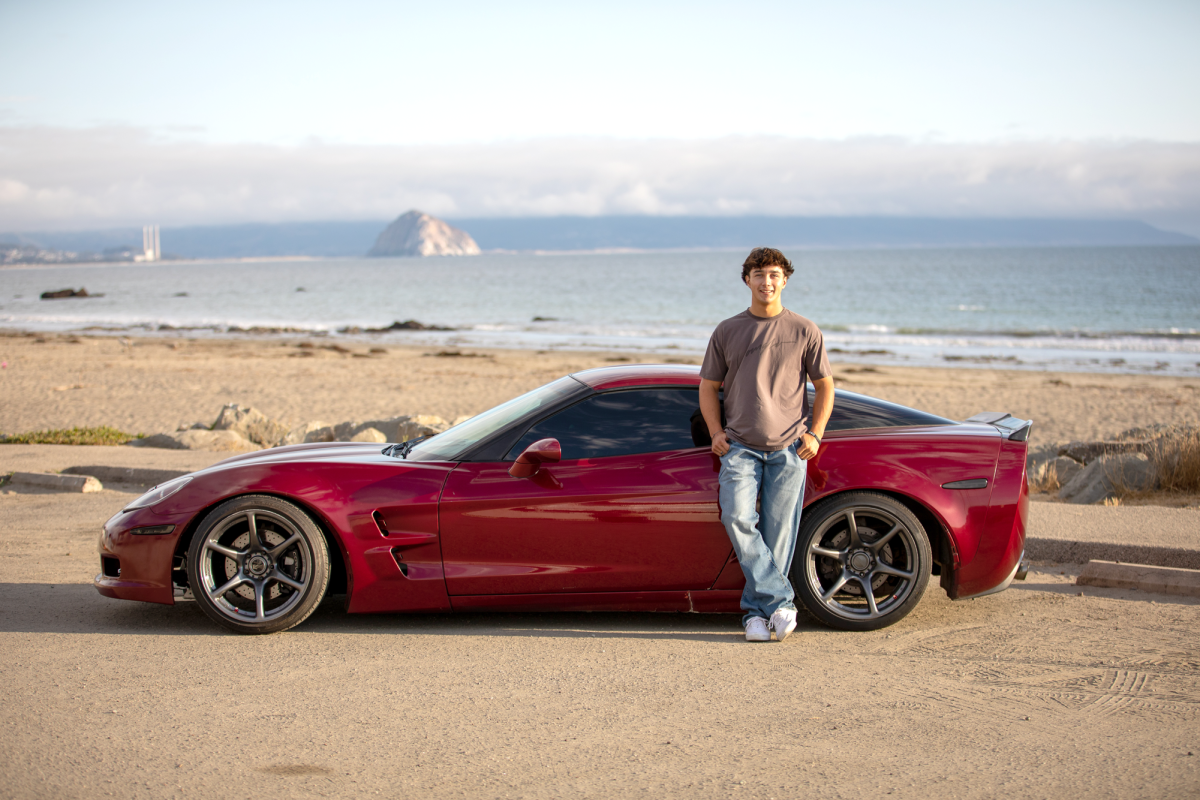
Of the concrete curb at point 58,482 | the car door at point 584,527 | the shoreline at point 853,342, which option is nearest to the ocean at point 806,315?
the shoreline at point 853,342

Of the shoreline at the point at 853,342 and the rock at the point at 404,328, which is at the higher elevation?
the rock at the point at 404,328

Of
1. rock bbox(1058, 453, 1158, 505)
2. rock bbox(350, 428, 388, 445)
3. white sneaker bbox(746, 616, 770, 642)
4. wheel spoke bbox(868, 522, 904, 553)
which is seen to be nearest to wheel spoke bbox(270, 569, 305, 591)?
white sneaker bbox(746, 616, 770, 642)

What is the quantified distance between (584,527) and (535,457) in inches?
17.3

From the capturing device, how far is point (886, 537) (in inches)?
192

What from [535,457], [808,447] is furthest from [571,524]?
[808,447]

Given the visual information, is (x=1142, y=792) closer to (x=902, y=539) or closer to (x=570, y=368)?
Answer: (x=902, y=539)

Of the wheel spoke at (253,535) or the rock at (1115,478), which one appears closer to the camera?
the wheel spoke at (253,535)

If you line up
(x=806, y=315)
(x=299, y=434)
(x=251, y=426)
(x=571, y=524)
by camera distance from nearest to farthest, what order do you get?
1. (x=571, y=524)
2. (x=299, y=434)
3. (x=251, y=426)
4. (x=806, y=315)

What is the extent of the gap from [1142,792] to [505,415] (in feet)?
10.9

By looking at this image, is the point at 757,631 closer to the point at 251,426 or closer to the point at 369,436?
the point at 369,436

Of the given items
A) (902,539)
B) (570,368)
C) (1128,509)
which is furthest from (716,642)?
(570,368)

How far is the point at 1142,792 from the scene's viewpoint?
10.5 feet

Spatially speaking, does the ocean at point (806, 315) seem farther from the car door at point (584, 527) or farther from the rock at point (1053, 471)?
the car door at point (584, 527)

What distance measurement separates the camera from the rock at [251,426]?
13.0 meters
